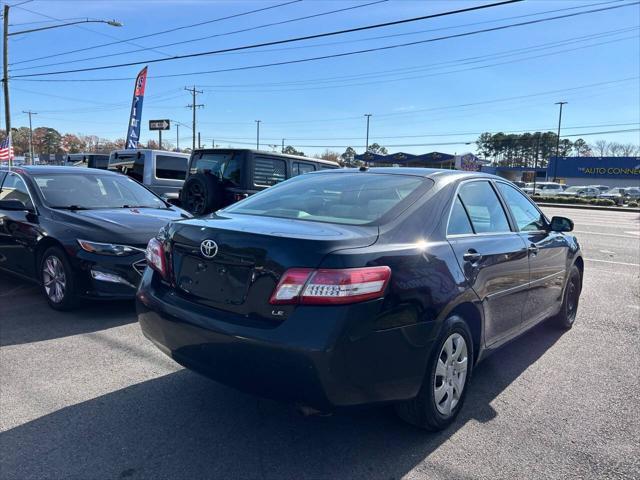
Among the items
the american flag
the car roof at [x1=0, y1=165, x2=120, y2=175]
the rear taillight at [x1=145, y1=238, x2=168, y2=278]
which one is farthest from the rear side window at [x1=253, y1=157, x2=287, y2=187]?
the american flag

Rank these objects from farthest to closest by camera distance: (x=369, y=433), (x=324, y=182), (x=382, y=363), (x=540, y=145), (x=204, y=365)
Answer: (x=540, y=145) < (x=324, y=182) < (x=369, y=433) < (x=204, y=365) < (x=382, y=363)

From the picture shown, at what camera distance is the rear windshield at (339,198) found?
313 centimetres

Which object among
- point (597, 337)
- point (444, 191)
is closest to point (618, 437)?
point (444, 191)

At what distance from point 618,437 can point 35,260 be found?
5.60m

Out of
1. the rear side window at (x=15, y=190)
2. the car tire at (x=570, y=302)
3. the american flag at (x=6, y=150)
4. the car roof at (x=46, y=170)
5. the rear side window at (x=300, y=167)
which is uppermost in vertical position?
the american flag at (x=6, y=150)

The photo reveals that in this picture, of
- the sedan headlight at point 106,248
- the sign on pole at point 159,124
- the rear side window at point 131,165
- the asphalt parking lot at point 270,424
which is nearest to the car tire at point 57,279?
the sedan headlight at point 106,248

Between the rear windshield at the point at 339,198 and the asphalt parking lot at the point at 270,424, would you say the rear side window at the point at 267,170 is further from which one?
the rear windshield at the point at 339,198

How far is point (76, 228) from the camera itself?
513 cm

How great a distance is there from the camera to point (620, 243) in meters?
12.8

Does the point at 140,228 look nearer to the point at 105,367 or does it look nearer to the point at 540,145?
the point at 105,367

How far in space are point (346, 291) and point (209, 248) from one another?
2.82 feet

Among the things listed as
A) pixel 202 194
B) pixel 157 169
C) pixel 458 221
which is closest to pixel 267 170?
pixel 202 194

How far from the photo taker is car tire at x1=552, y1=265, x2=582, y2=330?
501cm

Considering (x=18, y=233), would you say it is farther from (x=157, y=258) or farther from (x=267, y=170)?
(x=267, y=170)
